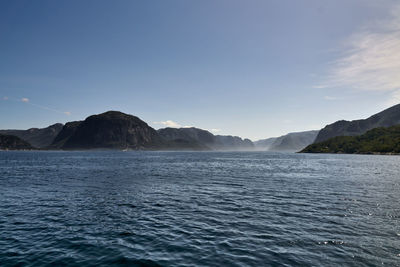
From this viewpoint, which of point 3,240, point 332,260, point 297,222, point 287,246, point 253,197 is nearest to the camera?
point 332,260

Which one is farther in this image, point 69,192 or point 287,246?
point 69,192

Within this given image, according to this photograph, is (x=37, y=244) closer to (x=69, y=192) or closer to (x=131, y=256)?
(x=131, y=256)

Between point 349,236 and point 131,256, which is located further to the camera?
point 349,236

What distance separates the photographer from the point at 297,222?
20938 millimetres

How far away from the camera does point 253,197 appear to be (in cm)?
3256

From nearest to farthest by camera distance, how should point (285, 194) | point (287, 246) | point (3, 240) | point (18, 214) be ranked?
point (287, 246)
point (3, 240)
point (18, 214)
point (285, 194)

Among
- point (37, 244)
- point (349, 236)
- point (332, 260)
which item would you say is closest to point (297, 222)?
point (349, 236)

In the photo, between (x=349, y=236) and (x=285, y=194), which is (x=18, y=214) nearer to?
(x=349, y=236)

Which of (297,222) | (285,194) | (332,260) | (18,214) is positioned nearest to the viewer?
(332,260)

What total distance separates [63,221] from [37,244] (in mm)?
5595

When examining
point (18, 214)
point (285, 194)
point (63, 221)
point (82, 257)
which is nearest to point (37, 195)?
point (18, 214)

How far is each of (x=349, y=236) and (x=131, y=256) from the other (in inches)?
648

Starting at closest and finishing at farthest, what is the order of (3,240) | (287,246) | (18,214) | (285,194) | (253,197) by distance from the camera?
1. (287,246)
2. (3,240)
3. (18,214)
4. (253,197)
5. (285,194)

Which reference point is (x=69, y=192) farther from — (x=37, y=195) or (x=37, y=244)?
(x=37, y=244)
